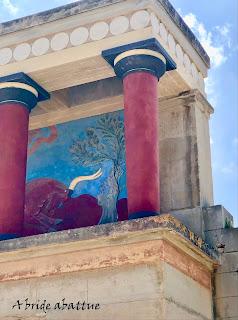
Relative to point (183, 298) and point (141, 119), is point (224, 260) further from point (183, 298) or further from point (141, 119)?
point (141, 119)

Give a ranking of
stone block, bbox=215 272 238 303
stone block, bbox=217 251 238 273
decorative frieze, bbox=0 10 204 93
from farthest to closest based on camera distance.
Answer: decorative frieze, bbox=0 10 204 93 < stone block, bbox=217 251 238 273 < stone block, bbox=215 272 238 303

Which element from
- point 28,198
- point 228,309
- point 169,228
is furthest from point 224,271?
point 28,198

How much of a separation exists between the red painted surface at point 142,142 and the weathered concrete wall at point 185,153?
4.33ft

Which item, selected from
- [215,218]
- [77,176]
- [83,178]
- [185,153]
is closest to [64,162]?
[77,176]

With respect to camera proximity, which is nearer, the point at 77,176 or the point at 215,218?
the point at 215,218

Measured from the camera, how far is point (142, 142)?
10.2m

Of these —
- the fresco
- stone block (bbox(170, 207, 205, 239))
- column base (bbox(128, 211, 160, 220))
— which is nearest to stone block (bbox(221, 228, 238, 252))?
stone block (bbox(170, 207, 205, 239))

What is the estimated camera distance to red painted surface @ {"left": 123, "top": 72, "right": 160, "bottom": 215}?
9.96 m

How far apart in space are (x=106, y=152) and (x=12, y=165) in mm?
2008

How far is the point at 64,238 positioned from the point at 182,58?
4375 millimetres

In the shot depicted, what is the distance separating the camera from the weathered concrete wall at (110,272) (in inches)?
352

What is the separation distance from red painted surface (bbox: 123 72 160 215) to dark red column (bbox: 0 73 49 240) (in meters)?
1.89

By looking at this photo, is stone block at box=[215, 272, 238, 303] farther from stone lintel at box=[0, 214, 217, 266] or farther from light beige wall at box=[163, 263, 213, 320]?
stone lintel at box=[0, 214, 217, 266]

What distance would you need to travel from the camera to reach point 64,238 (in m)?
9.48
